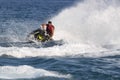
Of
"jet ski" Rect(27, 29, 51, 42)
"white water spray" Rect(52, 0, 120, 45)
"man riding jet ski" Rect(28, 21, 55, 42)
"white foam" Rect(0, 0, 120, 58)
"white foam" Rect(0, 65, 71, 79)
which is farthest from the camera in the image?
"white water spray" Rect(52, 0, 120, 45)

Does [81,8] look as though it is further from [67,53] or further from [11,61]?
[11,61]

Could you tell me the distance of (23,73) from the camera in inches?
867

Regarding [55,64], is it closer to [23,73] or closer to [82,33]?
[23,73]

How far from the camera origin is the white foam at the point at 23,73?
70.6 feet

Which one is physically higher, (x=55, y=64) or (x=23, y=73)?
(x=55, y=64)

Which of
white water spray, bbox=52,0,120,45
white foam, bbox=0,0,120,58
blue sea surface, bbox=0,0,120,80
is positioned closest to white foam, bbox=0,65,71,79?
blue sea surface, bbox=0,0,120,80

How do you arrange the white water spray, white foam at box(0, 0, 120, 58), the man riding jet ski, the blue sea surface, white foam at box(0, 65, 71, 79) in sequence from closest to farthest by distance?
white foam at box(0, 65, 71, 79)
the blue sea surface
white foam at box(0, 0, 120, 58)
the man riding jet ski
the white water spray

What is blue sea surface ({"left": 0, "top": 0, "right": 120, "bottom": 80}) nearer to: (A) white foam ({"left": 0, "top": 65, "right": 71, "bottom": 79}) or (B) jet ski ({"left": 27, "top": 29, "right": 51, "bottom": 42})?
(A) white foam ({"left": 0, "top": 65, "right": 71, "bottom": 79})

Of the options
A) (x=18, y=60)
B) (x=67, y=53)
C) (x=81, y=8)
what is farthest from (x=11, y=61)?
(x=81, y=8)

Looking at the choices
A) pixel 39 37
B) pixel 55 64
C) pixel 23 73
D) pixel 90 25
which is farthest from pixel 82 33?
pixel 23 73

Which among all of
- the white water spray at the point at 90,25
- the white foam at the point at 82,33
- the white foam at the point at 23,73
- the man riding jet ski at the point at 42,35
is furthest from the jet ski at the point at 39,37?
the white foam at the point at 23,73

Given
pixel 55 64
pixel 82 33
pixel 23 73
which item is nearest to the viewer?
pixel 23 73

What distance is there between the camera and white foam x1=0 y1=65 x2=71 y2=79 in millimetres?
21516

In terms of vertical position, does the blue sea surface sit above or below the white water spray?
below
